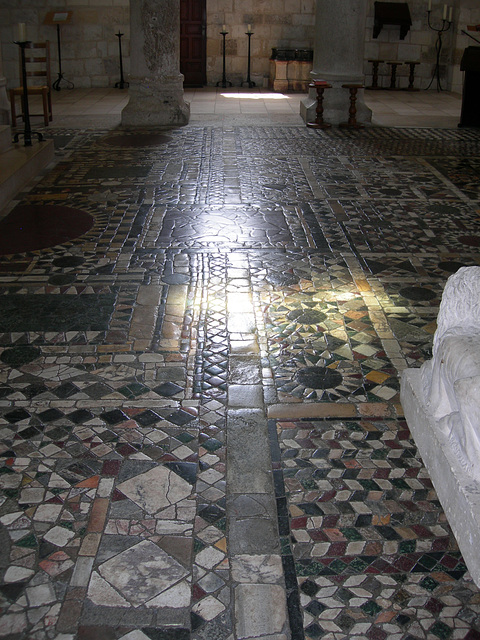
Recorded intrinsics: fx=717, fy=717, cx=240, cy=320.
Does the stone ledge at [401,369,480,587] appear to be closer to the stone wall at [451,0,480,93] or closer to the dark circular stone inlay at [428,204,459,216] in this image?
the dark circular stone inlay at [428,204,459,216]

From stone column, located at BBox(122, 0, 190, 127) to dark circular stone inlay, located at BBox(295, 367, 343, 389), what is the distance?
322 inches

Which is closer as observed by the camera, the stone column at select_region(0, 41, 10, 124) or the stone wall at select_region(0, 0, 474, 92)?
the stone column at select_region(0, 41, 10, 124)

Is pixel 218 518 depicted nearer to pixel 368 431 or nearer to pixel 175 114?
pixel 368 431

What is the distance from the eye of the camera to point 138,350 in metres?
4.40

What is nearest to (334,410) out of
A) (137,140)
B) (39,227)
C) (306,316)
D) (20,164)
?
(306,316)

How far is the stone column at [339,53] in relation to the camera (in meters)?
11.2

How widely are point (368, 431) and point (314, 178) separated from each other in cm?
528

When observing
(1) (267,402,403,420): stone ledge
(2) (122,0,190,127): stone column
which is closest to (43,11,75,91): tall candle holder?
(2) (122,0,190,127): stone column

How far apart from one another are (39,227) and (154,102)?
17.8ft

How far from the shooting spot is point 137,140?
10.4 m

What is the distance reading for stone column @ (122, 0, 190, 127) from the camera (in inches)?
424

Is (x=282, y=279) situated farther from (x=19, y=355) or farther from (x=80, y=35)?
(x=80, y=35)

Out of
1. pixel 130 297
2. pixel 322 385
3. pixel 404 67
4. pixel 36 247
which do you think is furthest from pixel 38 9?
pixel 322 385

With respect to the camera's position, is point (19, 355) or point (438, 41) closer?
point (19, 355)
